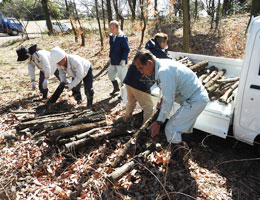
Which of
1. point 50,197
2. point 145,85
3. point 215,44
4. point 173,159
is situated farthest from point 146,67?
point 215,44

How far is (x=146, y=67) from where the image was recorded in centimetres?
262

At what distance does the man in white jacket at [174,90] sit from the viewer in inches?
102

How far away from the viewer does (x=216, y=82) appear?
14.4ft

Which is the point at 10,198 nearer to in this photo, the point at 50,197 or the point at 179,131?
the point at 50,197

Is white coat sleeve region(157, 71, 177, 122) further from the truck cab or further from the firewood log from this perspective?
the truck cab

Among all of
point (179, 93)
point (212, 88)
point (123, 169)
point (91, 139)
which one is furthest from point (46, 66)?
point (212, 88)

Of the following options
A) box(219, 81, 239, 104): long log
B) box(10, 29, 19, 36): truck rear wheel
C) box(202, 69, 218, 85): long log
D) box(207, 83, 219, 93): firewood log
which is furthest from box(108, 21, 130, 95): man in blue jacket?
box(10, 29, 19, 36): truck rear wheel

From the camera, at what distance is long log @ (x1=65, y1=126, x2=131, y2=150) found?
11.0 feet

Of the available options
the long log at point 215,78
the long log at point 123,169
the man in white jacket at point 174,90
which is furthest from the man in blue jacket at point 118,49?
the long log at point 123,169

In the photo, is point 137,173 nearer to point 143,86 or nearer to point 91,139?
point 91,139

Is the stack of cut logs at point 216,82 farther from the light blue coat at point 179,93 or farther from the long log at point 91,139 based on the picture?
the long log at point 91,139

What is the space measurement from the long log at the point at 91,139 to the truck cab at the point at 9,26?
2417 centimetres

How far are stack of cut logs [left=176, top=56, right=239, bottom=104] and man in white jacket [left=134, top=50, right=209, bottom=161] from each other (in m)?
1.19

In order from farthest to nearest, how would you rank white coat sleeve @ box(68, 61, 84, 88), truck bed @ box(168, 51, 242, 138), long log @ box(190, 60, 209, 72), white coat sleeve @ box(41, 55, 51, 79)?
white coat sleeve @ box(41, 55, 51, 79) → long log @ box(190, 60, 209, 72) → white coat sleeve @ box(68, 61, 84, 88) → truck bed @ box(168, 51, 242, 138)
